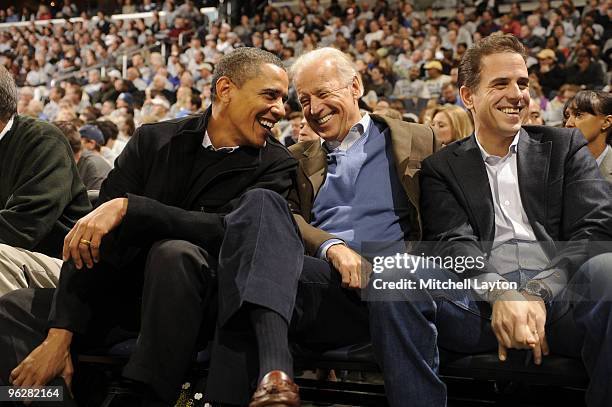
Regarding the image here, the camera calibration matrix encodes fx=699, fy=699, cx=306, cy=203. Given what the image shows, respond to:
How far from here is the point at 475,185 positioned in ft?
6.35

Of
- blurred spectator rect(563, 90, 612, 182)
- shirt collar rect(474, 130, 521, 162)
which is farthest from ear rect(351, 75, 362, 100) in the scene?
blurred spectator rect(563, 90, 612, 182)

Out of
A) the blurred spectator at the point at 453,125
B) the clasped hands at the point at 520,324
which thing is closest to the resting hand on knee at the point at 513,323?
the clasped hands at the point at 520,324

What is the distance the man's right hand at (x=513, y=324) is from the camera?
5.07ft

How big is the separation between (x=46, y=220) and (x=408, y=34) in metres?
8.84

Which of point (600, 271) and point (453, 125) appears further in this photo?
point (453, 125)

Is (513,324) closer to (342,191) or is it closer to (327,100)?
(342,191)

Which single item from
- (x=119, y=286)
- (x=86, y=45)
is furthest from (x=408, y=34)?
(x=119, y=286)

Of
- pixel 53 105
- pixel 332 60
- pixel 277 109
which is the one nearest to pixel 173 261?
pixel 277 109

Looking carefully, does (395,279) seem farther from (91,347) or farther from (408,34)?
(408,34)

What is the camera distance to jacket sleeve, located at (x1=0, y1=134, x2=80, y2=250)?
208 centimetres

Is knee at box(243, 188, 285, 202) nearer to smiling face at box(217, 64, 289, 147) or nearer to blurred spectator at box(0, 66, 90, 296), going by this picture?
smiling face at box(217, 64, 289, 147)

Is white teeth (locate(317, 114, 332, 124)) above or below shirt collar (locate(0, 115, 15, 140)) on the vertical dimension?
above

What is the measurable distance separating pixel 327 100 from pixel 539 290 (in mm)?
1016

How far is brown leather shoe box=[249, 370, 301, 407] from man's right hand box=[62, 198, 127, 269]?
55 cm
